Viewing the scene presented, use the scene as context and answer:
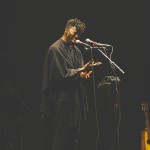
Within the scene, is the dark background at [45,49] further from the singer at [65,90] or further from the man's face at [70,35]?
the man's face at [70,35]

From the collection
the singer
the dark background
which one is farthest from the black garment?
the dark background

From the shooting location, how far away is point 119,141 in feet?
17.6

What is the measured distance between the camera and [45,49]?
5152 millimetres

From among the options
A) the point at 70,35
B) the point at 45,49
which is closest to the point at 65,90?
the point at 70,35

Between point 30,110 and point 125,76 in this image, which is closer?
point 30,110

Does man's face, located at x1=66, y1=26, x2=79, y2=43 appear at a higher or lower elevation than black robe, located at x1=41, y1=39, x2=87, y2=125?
higher

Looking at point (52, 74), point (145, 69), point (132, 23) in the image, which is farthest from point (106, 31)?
point (52, 74)

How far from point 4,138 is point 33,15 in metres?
1.51

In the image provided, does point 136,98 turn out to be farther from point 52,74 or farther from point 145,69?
point 52,74

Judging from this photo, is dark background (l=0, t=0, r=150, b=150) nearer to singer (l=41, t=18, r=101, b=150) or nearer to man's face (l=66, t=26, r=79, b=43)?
singer (l=41, t=18, r=101, b=150)

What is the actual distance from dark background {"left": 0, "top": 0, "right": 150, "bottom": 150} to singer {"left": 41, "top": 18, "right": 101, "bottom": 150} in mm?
874

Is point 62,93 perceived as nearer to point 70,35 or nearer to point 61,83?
point 61,83

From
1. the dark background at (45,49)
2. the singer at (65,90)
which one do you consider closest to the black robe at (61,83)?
the singer at (65,90)

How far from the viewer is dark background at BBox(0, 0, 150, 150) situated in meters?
4.97
